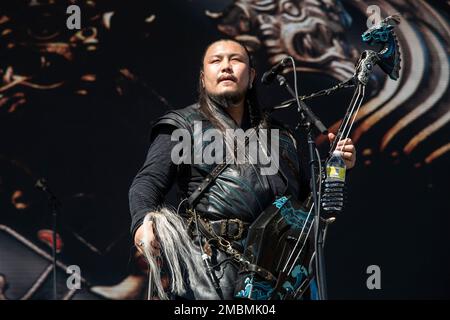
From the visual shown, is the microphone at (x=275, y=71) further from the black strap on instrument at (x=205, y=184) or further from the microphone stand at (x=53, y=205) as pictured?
the microphone stand at (x=53, y=205)

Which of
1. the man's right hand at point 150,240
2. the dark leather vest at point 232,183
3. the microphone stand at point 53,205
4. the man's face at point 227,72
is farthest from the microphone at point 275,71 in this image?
the microphone stand at point 53,205

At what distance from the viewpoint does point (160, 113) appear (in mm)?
5918

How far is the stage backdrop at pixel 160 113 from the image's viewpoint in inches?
228

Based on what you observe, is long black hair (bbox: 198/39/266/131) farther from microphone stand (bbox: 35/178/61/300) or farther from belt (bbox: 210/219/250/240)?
microphone stand (bbox: 35/178/61/300)

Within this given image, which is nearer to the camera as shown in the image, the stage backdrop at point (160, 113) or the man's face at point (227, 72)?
the man's face at point (227, 72)

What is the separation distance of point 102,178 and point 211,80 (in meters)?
2.33

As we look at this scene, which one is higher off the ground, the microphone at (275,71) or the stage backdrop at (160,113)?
the stage backdrop at (160,113)

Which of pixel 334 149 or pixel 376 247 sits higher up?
pixel 376 247

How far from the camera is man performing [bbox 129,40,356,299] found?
10.8 feet

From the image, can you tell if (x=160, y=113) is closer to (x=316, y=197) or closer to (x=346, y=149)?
(x=346, y=149)

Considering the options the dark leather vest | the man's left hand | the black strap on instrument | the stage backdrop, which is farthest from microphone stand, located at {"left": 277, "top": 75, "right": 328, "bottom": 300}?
the stage backdrop
